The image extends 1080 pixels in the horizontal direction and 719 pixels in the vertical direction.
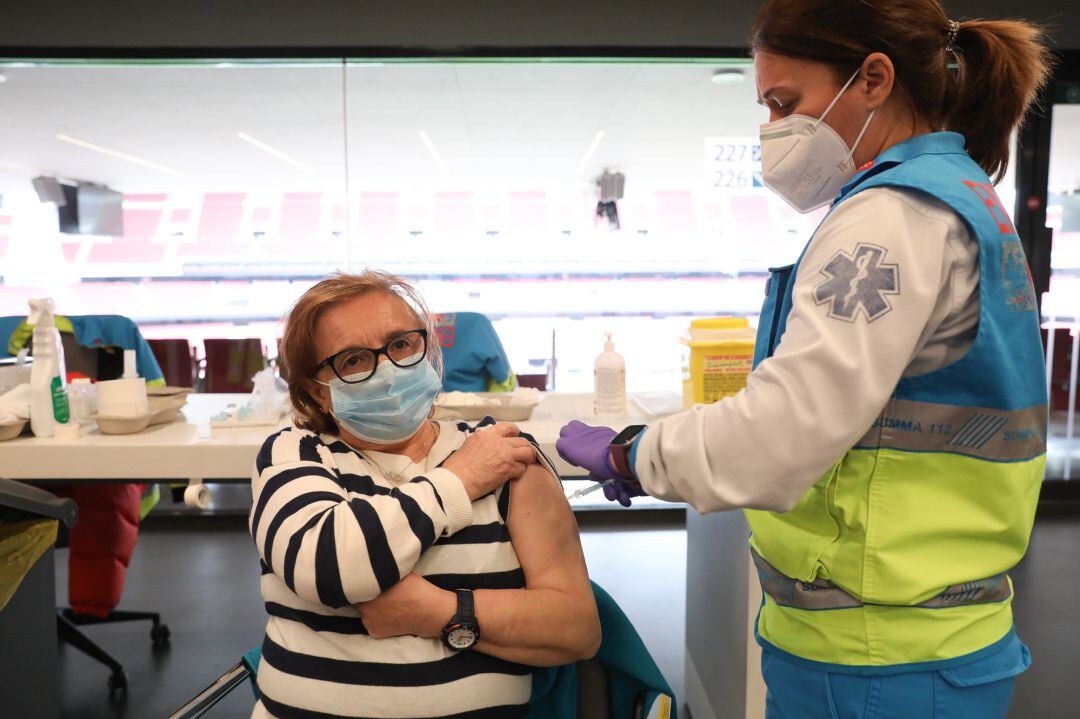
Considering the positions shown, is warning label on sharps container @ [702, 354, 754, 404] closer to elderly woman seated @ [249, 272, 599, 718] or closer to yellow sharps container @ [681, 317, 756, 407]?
yellow sharps container @ [681, 317, 756, 407]

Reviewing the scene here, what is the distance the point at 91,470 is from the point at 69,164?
325cm

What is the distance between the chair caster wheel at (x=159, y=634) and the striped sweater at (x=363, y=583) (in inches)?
81.4

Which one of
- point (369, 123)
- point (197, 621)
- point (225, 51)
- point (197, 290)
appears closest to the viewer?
point (197, 621)

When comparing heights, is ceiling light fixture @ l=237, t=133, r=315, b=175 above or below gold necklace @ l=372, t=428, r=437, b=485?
above

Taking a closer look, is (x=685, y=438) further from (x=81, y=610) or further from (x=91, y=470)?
(x=81, y=610)

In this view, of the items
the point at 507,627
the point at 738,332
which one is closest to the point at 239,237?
the point at 738,332

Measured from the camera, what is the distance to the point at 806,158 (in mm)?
1153

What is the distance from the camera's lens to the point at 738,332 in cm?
212

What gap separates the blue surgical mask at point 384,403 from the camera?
1.33m

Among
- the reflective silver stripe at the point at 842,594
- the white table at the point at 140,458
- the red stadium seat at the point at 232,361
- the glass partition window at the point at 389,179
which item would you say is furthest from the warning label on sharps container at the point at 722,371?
the red stadium seat at the point at 232,361

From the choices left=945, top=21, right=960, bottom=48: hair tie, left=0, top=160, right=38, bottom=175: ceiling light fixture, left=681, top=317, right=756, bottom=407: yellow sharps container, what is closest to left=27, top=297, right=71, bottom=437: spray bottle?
left=681, top=317, right=756, bottom=407: yellow sharps container

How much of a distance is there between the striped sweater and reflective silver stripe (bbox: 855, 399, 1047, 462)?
62cm

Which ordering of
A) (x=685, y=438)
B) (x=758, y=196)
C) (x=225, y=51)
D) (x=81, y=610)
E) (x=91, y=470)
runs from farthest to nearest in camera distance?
(x=758, y=196) < (x=225, y=51) < (x=81, y=610) < (x=91, y=470) < (x=685, y=438)

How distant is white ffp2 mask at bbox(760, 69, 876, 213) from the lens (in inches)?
43.3
